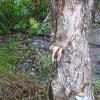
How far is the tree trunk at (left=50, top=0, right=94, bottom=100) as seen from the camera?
8.04 feet

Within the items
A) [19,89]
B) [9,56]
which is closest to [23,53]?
[9,56]

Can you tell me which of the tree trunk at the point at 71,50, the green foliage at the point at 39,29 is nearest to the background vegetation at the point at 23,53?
the green foliage at the point at 39,29

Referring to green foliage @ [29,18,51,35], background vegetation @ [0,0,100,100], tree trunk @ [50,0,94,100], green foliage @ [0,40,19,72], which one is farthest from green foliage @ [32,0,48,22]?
tree trunk @ [50,0,94,100]

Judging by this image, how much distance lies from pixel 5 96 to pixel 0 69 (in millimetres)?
453

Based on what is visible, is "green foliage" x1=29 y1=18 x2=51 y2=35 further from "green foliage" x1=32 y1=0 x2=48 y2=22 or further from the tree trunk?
the tree trunk

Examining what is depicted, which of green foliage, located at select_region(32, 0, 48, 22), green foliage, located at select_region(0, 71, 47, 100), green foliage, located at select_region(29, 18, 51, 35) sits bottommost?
green foliage, located at select_region(0, 71, 47, 100)

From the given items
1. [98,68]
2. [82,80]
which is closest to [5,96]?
[82,80]

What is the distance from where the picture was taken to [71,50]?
8.32 feet

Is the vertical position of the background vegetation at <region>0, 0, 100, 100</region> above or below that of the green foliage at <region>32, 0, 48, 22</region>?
below

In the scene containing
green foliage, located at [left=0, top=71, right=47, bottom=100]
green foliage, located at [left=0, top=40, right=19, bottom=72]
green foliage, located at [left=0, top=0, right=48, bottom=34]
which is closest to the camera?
green foliage, located at [left=0, top=71, right=47, bottom=100]

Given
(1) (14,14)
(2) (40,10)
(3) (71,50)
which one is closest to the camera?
(3) (71,50)

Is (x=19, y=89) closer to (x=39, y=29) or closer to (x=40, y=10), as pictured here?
(x=39, y=29)

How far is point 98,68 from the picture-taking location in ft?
12.9

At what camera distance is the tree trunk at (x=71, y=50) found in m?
2.45
